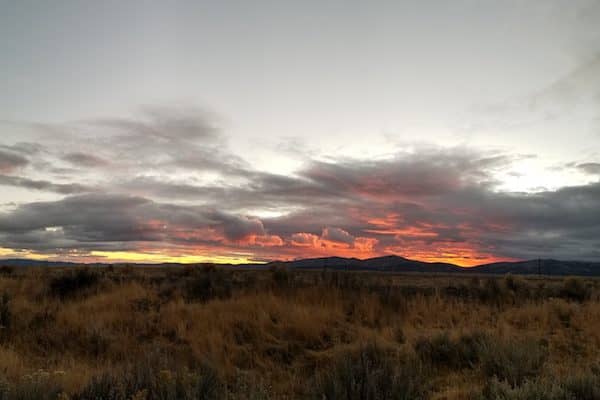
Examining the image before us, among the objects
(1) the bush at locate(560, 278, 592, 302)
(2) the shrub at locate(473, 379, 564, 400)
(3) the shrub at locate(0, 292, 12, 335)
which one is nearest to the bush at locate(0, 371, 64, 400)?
(2) the shrub at locate(473, 379, 564, 400)

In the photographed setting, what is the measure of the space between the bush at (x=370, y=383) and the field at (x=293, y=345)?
3 cm

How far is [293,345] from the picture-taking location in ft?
33.7

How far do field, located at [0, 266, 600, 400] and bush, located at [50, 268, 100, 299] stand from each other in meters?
0.25

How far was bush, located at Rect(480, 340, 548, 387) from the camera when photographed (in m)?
7.09

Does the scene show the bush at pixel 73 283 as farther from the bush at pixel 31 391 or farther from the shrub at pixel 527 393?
the shrub at pixel 527 393

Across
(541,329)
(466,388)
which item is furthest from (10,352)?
(541,329)

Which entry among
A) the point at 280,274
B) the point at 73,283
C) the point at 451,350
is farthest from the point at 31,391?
the point at 73,283

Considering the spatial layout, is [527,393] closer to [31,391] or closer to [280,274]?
[31,391]

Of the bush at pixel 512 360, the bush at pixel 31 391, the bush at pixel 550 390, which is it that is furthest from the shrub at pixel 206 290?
the bush at pixel 550 390

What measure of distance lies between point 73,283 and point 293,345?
1263 centimetres

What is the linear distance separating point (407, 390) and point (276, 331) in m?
5.42

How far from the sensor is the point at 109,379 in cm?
611

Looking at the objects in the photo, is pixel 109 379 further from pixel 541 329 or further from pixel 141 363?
pixel 541 329

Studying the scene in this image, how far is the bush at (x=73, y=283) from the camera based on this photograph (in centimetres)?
1748
